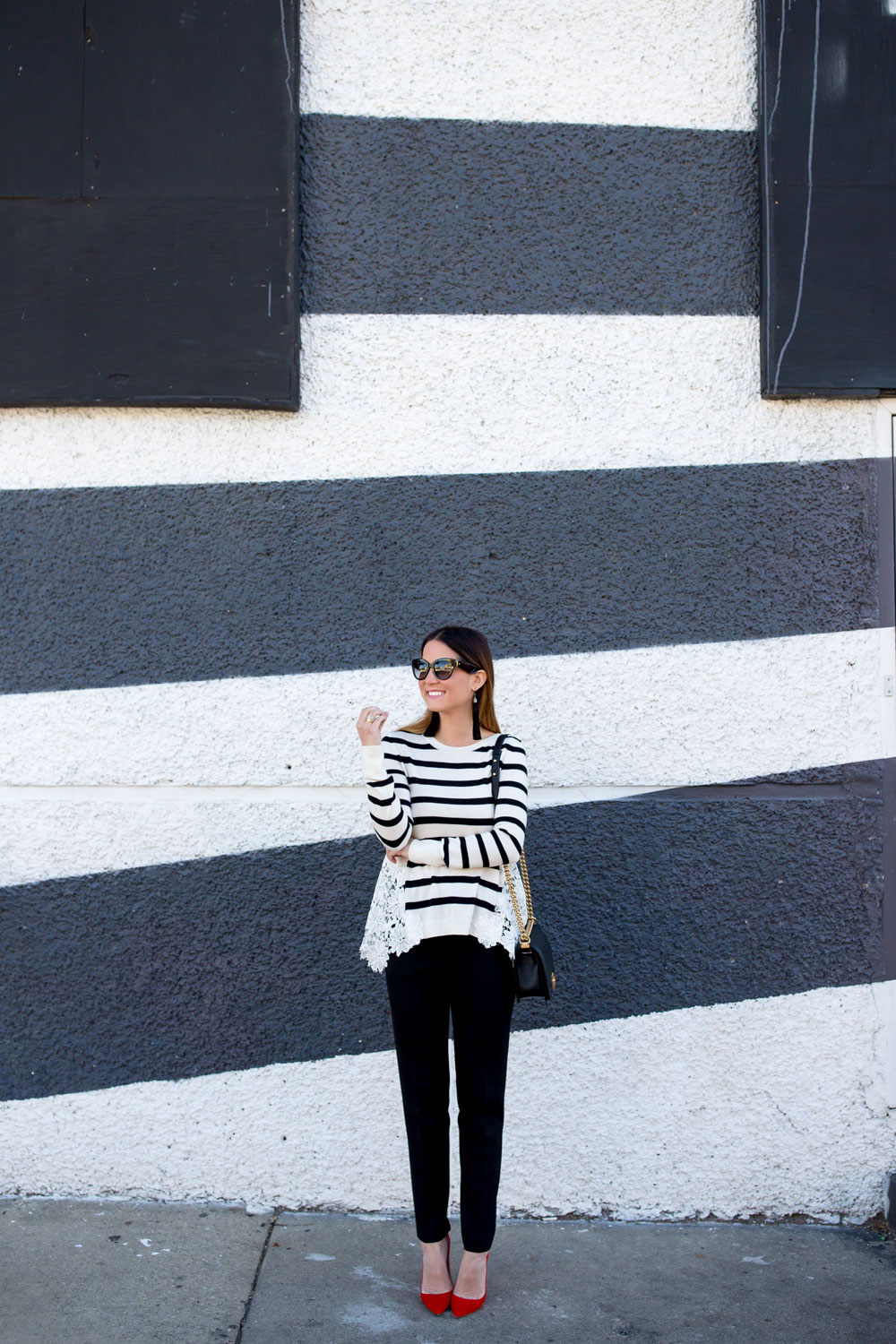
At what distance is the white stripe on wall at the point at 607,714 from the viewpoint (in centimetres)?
330

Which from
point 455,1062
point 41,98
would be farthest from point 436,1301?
point 41,98

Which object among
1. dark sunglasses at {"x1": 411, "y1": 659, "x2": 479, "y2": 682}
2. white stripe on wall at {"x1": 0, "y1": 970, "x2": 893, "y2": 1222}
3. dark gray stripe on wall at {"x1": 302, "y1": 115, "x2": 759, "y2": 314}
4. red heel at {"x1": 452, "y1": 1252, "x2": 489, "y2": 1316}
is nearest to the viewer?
dark sunglasses at {"x1": 411, "y1": 659, "x2": 479, "y2": 682}

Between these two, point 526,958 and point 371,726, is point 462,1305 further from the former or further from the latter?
point 371,726

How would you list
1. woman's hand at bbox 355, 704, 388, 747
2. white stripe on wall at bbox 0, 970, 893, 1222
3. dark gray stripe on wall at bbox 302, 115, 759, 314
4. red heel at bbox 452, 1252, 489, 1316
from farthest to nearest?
dark gray stripe on wall at bbox 302, 115, 759, 314 < white stripe on wall at bbox 0, 970, 893, 1222 < red heel at bbox 452, 1252, 489, 1316 < woman's hand at bbox 355, 704, 388, 747

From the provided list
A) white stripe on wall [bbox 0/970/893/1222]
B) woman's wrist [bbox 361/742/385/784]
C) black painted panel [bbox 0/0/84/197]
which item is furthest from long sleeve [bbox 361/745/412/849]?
black painted panel [bbox 0/0/84/197]

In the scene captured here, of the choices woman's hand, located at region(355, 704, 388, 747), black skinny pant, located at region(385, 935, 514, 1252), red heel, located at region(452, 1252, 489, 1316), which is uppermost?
woman's hand, located at region(355, 704, 388, 747)

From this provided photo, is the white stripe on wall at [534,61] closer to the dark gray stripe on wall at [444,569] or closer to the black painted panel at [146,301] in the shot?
the black painted panel at [146,301]

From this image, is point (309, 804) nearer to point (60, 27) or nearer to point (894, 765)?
point (894, 765)

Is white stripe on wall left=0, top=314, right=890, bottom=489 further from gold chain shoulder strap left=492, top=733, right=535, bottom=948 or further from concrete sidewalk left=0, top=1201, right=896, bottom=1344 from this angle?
concrete sidewalk left=0, top=1201, right=896, bottom=1344

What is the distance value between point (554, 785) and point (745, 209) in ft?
6.56

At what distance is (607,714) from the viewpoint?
331 centimetres

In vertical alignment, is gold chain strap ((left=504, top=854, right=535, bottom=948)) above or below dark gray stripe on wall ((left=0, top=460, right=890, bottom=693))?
below

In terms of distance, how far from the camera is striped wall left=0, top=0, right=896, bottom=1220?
10.7 feet

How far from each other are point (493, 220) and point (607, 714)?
1659mm
